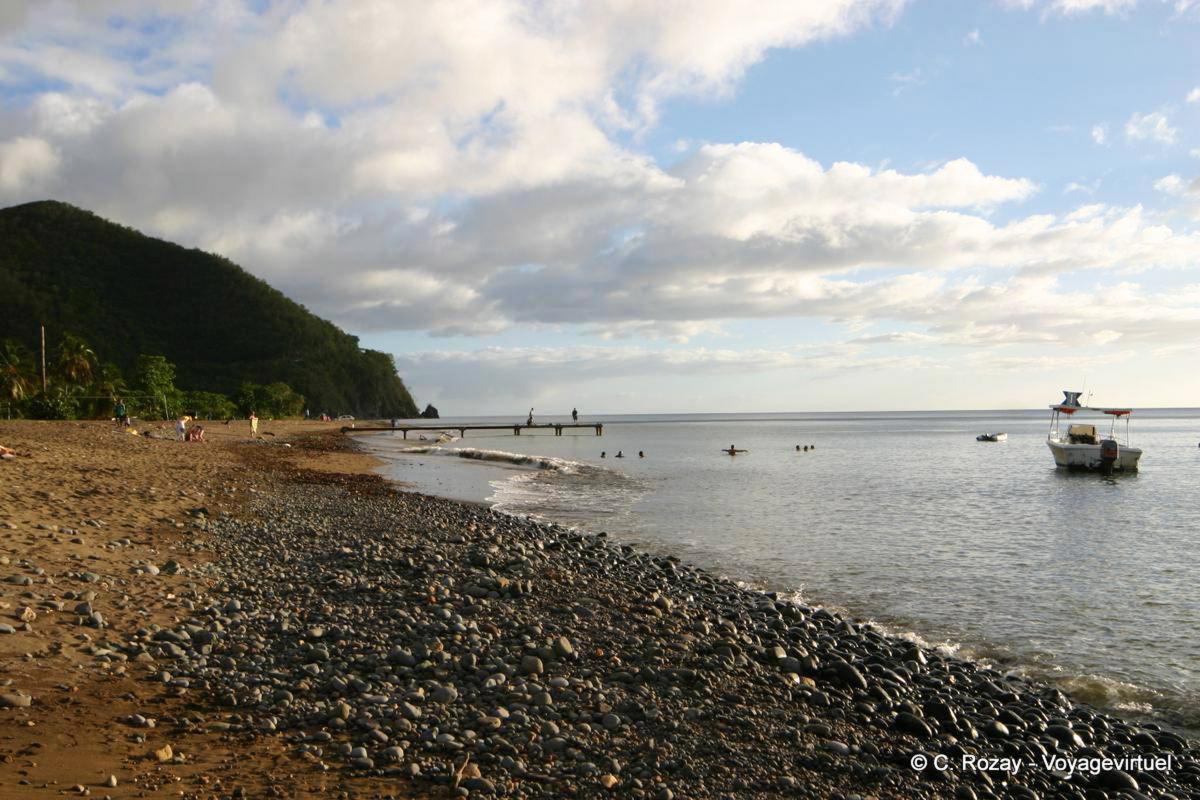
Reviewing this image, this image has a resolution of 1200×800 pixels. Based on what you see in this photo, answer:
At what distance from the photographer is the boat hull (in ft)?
159

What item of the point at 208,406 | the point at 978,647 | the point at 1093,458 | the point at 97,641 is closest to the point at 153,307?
the point at 208,406

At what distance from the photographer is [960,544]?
21.5m

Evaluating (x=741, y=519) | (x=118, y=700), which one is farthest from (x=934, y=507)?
(x=118, y=700)

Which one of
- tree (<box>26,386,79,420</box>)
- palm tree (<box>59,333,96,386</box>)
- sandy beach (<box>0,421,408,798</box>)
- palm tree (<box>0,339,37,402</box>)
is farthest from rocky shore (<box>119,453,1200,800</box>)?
palm tree (<box>59,333,96,386</box>)

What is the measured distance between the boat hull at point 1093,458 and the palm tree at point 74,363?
72755 millimetres

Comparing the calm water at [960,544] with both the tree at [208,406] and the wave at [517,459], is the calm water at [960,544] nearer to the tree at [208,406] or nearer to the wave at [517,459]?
the wave at [517,459]

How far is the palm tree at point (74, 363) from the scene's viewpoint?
188 ft

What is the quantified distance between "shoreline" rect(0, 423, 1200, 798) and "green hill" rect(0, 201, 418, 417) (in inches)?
4262

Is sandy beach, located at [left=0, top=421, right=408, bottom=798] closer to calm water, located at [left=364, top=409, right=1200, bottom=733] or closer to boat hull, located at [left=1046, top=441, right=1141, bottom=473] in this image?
calm water, located at [left=364, top=409, right=1200, bottom=733]

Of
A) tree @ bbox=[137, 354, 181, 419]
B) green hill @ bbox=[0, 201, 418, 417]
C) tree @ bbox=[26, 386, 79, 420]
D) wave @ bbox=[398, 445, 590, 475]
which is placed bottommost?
wave @ bbox=[398, 445, 590, 475]

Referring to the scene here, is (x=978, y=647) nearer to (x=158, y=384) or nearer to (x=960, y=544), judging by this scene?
(x=960, y=544)

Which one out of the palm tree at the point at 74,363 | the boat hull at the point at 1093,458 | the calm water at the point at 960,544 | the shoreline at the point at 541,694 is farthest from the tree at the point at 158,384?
the boat hull at the point at 1093,458

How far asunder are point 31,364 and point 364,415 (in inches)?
5039

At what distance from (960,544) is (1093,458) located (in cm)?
3500
